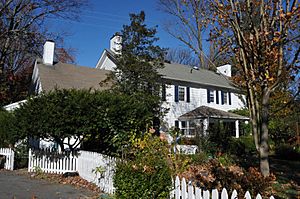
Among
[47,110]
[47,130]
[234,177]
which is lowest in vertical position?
[234,177]

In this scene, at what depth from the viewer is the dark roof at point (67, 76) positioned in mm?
17953

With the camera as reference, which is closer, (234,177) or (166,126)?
(234,177)

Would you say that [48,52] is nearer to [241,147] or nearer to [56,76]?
[56,76]

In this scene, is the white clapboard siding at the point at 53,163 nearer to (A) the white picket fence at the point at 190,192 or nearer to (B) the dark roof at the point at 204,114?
(A) the white picket fence at the point at 190,192

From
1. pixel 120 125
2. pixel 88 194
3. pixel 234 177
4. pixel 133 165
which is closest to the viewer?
pixel 234 177

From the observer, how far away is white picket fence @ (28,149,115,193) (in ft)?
24.0

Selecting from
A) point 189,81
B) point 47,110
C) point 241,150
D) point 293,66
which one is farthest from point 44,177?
point 189,81

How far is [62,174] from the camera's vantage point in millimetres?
9883

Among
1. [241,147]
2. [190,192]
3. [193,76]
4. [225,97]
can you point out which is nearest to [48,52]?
[193,76]

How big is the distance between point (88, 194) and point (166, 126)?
14905mm

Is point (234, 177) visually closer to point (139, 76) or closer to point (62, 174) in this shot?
point (62, 174)

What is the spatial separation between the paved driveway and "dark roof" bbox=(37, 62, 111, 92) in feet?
30.3

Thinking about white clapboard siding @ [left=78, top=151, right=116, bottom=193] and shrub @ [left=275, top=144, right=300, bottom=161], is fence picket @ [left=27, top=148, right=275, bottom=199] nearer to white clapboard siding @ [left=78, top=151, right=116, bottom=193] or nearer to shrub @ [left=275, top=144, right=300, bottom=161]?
white clapboard siding @ [left=78, top=151, right=116, bottom=193]

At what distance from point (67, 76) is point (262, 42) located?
15.9m
